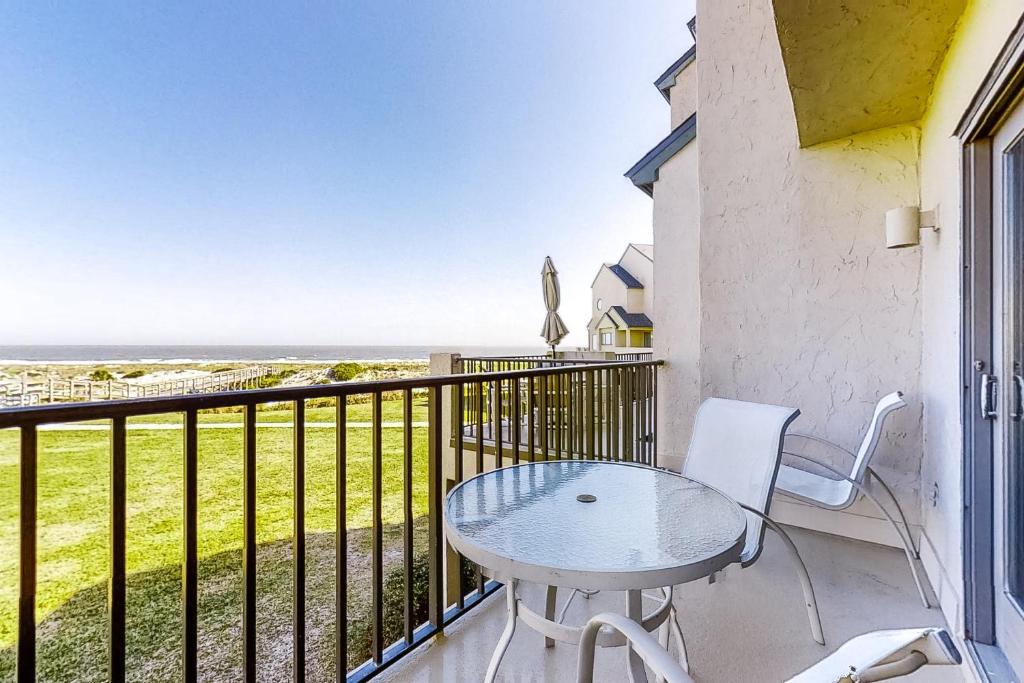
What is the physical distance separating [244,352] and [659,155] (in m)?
42.2

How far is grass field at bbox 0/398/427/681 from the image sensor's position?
442 cm

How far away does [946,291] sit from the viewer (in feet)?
7.06

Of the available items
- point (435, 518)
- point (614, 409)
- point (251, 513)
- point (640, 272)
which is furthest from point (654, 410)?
point (640, 272)

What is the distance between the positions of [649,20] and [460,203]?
1050 centimetres

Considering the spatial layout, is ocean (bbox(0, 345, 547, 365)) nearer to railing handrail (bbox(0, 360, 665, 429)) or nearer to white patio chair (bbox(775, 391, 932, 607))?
white patio chair (bbox(775, 391, 932, 607))

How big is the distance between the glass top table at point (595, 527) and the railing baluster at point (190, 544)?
0.70 meters

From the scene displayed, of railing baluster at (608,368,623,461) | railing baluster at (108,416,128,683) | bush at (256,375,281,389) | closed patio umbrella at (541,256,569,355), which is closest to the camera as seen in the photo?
railing baluster at (108,416,128,683)

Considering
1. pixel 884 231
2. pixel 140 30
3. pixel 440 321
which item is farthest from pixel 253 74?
pixel 440 321

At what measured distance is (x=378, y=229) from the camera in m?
18.9

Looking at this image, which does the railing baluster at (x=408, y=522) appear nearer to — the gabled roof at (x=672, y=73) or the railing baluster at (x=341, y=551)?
the railing baluster at (x=341, y=551)

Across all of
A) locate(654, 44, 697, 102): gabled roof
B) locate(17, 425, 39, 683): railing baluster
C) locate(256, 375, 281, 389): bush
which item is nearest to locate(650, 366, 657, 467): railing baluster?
locate(17, 425, 39, 683): railing baluster

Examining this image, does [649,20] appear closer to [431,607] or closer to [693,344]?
[693,344]

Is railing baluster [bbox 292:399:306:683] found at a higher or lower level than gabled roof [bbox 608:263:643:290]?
lower

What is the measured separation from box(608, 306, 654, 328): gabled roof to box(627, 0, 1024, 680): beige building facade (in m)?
12.0
